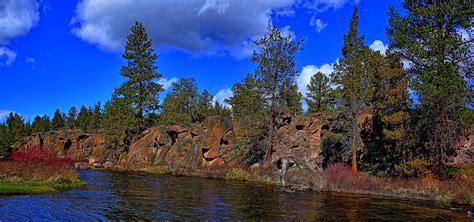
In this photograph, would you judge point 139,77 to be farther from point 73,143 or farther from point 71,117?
point 71,117

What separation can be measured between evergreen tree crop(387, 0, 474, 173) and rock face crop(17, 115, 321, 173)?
1260cm

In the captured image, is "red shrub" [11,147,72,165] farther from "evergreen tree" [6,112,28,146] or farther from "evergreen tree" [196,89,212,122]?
"evergreen tree" [6,112,28,146]

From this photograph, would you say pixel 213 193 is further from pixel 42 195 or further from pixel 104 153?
pixel 104 153

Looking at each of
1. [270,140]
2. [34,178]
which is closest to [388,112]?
[270,140]

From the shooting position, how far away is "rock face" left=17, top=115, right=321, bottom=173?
164ft

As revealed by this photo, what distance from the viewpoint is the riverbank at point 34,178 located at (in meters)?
25.4


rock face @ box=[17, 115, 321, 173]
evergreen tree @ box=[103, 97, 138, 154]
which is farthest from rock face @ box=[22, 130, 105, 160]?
rock face @ box=[17, 115, 321, 173]

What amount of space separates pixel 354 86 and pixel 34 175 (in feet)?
96.3

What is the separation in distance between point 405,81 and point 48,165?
31166 millimetres

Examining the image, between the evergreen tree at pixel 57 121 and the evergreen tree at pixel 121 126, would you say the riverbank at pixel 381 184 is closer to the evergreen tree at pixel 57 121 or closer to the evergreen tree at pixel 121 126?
the evergreen tree at pixel 121 126

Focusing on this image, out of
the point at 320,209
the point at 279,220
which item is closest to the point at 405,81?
the point at 320,209

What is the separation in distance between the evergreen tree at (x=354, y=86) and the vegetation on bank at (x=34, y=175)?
25.5 metres

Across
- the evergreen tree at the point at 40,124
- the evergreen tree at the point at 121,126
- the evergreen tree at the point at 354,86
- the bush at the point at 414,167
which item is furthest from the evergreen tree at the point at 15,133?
the bush at the point at 414,167

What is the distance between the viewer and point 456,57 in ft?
100
